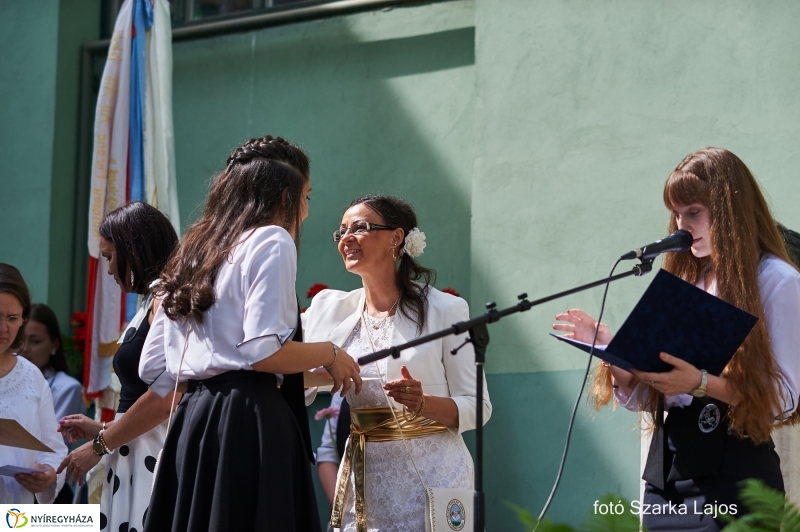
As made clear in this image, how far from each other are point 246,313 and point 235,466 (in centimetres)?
41

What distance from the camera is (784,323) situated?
291 centimetres

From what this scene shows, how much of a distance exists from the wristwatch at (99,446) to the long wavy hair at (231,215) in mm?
745

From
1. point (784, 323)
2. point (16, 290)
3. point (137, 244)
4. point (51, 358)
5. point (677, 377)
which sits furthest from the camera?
point (51, 358)

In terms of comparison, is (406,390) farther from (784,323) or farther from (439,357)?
(784,323)

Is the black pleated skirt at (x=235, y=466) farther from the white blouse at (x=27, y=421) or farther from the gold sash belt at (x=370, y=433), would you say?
the white blouse at (x=27, y=421)

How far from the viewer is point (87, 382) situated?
5.92 metres

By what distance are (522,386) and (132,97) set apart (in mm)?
2745

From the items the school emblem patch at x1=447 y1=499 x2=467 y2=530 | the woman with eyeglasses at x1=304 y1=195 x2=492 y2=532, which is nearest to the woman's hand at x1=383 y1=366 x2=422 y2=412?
the woman with eyeglasses at x1=304 y1=195 x2=492 y2=532

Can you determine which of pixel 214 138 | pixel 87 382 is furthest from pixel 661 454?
pixel 214 138

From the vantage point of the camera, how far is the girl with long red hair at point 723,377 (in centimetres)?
282

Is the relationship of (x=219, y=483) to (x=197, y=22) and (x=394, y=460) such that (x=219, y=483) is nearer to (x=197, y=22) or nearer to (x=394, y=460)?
(x=394, y=460)

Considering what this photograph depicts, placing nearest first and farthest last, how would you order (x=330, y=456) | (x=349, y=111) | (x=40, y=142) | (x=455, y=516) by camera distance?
(x=455, y=516), (x=330, y=456), (x=349, y=111), (x=40, y=142)

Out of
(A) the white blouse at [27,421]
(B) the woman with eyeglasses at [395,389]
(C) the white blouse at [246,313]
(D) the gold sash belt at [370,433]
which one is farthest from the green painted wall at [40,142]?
(C) the white blouse at [246,313]

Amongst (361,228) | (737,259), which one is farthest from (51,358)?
A: (737,259)
